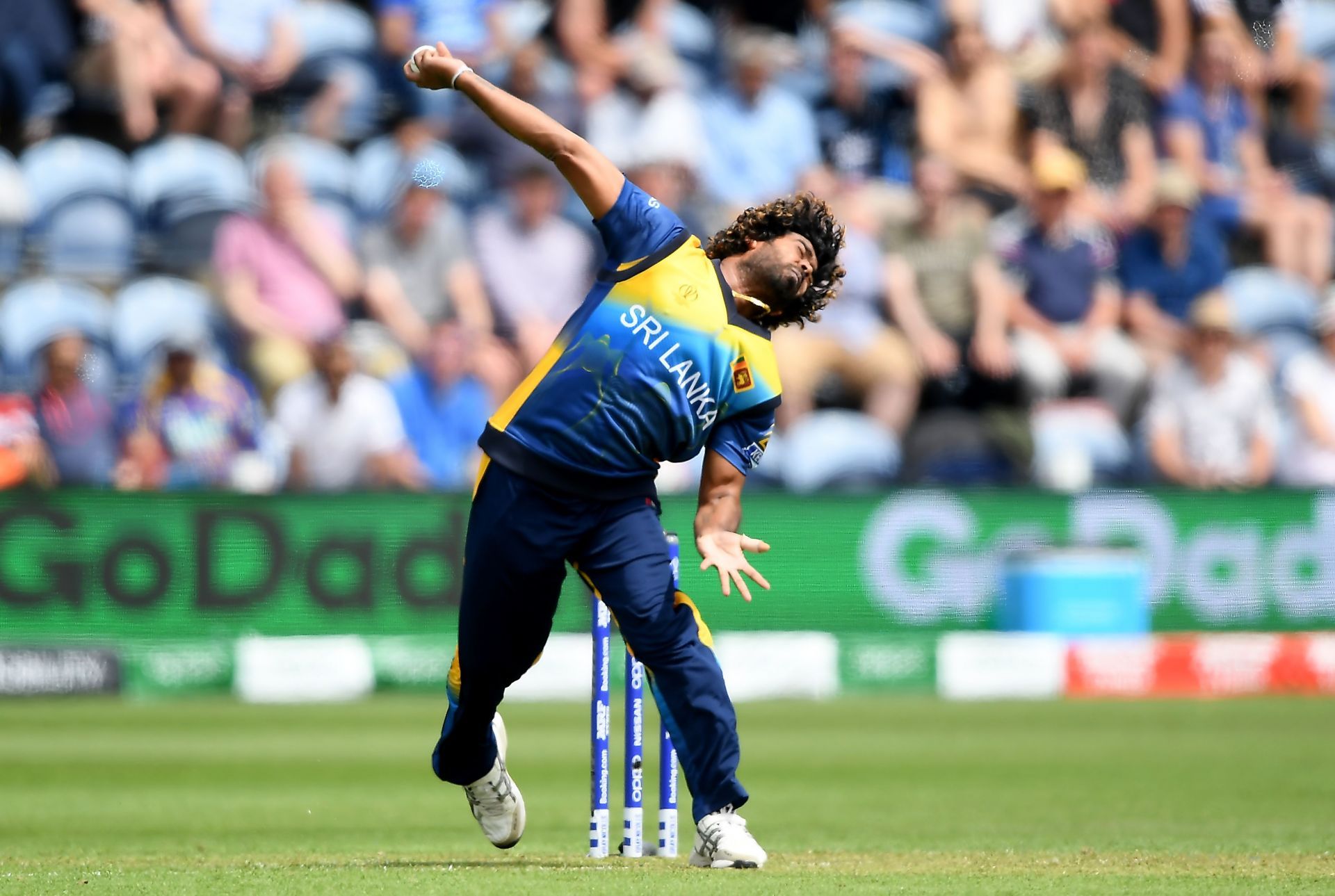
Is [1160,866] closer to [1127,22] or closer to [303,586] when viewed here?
[303,586]

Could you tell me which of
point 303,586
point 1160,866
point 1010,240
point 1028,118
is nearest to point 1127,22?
point 1028,118

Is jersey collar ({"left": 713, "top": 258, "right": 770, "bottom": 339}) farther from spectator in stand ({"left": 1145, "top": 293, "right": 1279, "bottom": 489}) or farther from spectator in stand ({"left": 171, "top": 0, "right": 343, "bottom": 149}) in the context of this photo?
spectator in stand ({"left": 171, "top": 0, "right": 343, "bottom": 149})

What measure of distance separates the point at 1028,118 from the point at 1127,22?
1537 millimetres

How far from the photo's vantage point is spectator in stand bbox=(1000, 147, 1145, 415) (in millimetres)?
12945

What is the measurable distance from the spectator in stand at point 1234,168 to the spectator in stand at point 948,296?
7.30ft

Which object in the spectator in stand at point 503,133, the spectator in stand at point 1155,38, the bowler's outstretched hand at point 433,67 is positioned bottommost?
the bowler's outstretched hand at point 433,67

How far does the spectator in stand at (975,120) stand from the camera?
547 inches

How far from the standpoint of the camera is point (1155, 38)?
1512 centimetres

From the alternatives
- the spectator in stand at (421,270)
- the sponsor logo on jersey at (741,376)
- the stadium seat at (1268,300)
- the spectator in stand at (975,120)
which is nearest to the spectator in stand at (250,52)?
the spectator in stand at (421,270)

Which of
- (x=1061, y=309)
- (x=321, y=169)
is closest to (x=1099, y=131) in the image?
(x=1061, y=309)

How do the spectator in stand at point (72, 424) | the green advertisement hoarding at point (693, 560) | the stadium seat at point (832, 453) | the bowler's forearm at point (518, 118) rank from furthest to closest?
the stadium seat at point (832, 453) → the spectator in stand at point (72, 424) → the green advertisement hoarding at point (693, 560) → the bowler's forearm at point (518, 118)

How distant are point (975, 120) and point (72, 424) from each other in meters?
6.57

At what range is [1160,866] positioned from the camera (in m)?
5.01

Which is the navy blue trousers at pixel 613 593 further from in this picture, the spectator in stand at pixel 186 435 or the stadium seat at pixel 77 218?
the stadium seat at pixel 77 218
